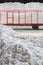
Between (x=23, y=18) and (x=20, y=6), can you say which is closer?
(x=23, y=18)

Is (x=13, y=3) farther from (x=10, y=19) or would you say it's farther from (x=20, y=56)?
(x=20, y=56)

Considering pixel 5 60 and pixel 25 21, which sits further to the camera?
pixel 25 21

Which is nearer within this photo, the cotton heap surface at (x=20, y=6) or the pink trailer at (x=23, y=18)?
the pink trailer at (x=23, y=18)

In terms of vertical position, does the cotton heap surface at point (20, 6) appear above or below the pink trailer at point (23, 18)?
below

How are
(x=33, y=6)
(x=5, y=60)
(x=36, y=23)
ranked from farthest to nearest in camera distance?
(x=33, y=6)
(x=36, y=23)
(x=5, y=60)

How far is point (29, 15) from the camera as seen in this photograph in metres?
22.7

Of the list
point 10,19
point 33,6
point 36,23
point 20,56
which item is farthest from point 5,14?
point 20,56

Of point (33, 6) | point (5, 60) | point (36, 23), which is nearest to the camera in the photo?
point (5, 60)

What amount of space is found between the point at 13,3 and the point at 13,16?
9.20m

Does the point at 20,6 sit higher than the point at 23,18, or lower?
lower

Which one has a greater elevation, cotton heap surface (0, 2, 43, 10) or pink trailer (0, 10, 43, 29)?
pink trailer (0, 10, 43, 29)

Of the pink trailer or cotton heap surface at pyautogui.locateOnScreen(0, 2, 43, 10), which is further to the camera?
cotton heap surface at pyautogui.locateOnScreen(0, 2, 43, 10)

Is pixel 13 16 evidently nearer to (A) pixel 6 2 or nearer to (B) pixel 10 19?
(B) pixel 10 19

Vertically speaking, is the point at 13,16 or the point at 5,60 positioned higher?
the point at 5,60
